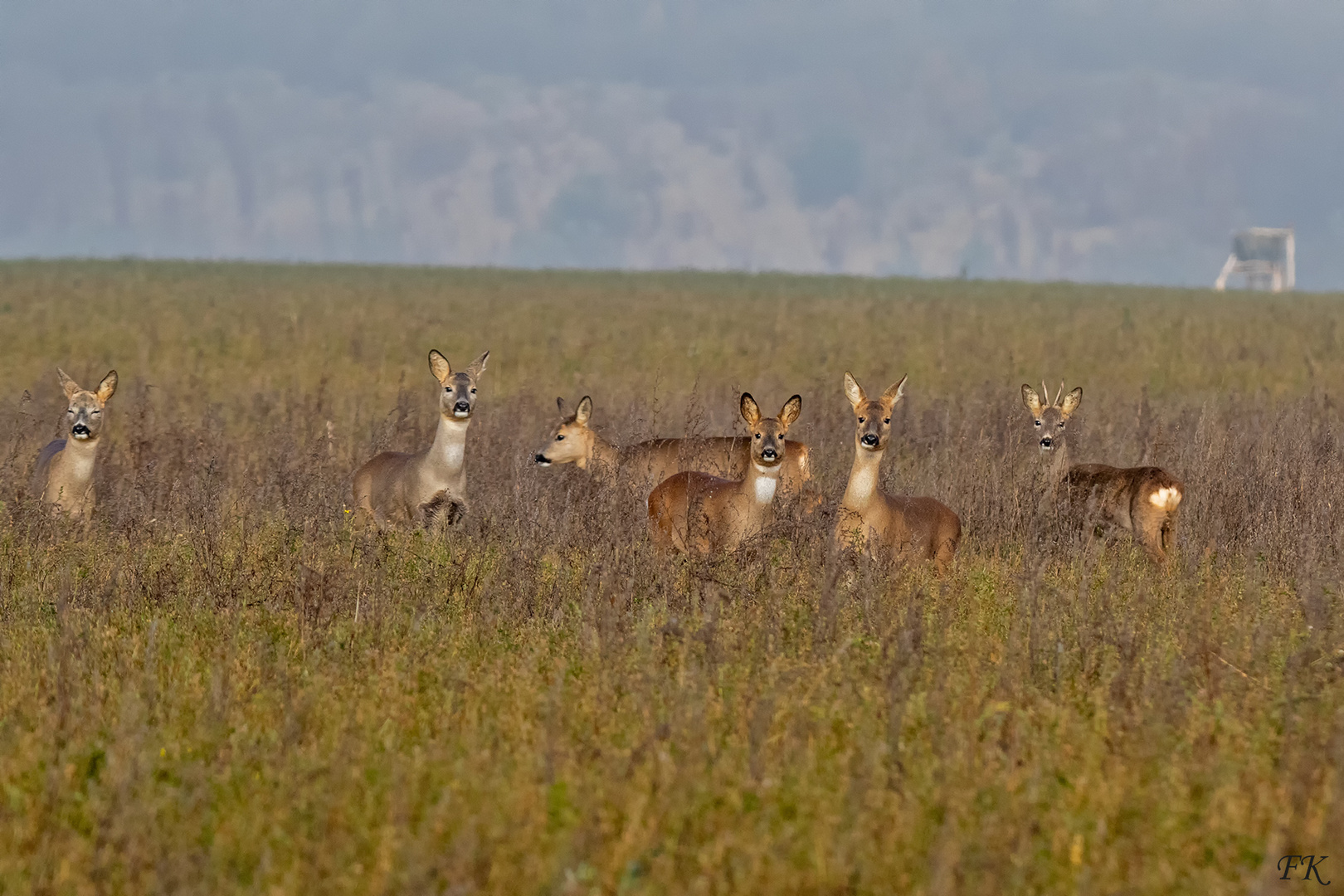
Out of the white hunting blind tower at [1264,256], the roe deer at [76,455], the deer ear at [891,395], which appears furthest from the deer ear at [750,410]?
Answer: the white hunting blind tower at [1264,256]

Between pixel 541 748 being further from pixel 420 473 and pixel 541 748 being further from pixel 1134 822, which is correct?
pixel 420 473

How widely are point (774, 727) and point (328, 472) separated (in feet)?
24.0

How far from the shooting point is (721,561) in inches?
341

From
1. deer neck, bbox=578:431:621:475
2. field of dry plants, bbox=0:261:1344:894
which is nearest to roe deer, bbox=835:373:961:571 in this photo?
field of dry plants, bbox=0:261:1344:894

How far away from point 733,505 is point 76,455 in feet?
16.2

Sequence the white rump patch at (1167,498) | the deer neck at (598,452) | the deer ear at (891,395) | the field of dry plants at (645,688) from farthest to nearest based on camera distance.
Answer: the deer neck at (598,452), the white rump patch at (1167,498), the deer ear at (891,395), the field of dry plants at (645,688)

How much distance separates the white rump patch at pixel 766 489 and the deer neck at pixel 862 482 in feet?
1.51

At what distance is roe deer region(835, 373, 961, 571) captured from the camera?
9.02 meters

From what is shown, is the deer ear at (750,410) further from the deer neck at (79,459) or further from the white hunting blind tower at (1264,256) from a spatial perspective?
the white hunting blind tower at (1264,256)

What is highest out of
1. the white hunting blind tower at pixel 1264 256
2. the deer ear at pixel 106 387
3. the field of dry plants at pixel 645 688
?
the white hunting blind tower at pixel 1264 256

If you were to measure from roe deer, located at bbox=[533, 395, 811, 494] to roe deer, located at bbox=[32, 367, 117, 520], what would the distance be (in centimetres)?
340

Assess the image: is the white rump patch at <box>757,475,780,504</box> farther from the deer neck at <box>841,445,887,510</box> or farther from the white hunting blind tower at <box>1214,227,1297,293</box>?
the white hunting blind tower at <box>1214,227,1297,293</box>

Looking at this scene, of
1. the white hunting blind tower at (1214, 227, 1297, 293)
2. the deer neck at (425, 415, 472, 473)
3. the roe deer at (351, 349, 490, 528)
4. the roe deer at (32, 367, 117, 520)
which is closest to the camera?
the roe deer at (32, 367, 117, 520)

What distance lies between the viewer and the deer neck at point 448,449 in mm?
11359
